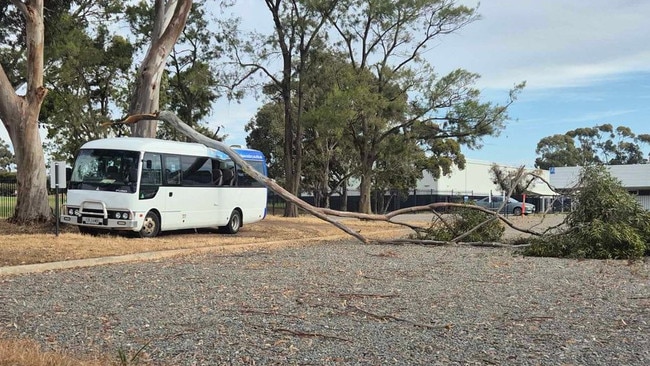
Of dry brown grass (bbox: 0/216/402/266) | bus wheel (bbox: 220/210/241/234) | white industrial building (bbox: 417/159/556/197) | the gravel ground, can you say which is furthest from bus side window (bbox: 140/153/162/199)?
white industrial building (bbox: 417/159/556/197)

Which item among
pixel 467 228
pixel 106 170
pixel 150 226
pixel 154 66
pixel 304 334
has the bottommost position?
pixel 304 334

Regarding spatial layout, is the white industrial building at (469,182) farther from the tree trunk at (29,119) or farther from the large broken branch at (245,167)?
the tree trunk at (29,119)

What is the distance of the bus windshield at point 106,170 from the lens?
1619 cm

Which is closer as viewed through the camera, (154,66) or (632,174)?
(154,66)

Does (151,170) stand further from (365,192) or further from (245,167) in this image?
(365,192)

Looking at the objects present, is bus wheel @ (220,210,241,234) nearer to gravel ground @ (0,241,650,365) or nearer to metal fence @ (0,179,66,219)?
gravel ground @ (0,241,650,365)

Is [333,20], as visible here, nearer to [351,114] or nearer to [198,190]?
[351,114]

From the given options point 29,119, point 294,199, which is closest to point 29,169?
point 29,119

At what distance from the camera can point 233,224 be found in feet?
66.6

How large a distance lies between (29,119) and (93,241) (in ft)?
17.5

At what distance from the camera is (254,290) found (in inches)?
335

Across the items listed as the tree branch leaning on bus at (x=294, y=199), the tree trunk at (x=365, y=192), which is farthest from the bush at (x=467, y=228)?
the tree trunk at (x=365, y=192)

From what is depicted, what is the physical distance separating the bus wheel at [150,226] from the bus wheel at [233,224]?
3.35 m

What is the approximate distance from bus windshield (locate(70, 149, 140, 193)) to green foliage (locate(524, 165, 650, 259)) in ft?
33.1
